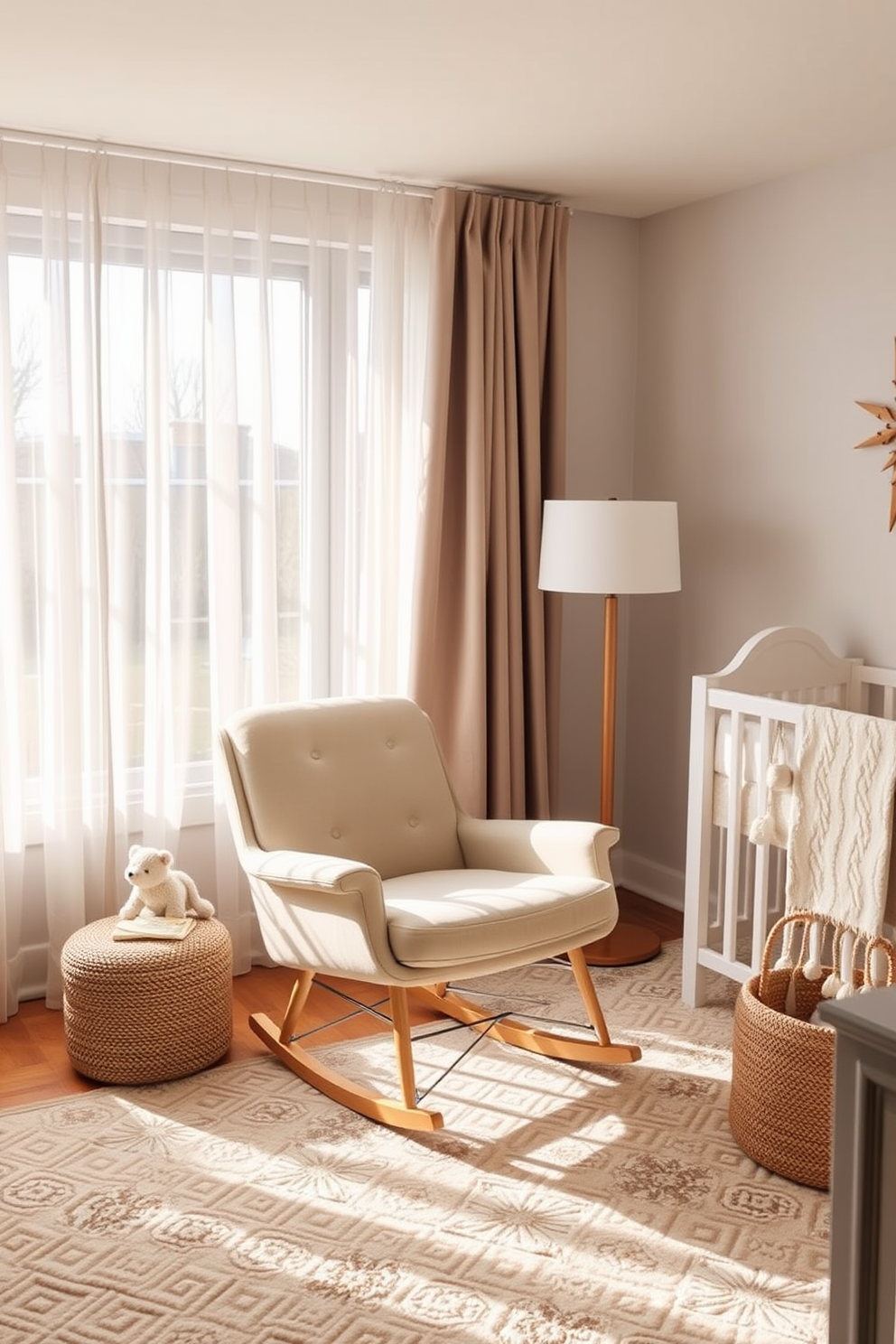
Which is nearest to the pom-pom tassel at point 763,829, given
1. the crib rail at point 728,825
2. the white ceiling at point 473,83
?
the crib rail at point 728,825

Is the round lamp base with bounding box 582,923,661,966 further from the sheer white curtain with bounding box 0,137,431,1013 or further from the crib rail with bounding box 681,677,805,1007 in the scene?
the sheer white curtain with bounding box 0,137,431,1013

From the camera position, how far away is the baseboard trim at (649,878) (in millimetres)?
4309

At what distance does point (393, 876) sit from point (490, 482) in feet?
4.43

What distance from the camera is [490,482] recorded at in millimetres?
3910

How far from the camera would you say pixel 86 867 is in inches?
140

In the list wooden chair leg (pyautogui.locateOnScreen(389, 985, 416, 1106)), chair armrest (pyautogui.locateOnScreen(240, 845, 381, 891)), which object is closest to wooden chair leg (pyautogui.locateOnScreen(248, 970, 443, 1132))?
wooden chair leg (pyautogui.locateOnScreen(389, 985, 416, 1106))

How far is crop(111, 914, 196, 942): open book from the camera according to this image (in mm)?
3041

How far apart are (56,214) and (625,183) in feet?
5.45

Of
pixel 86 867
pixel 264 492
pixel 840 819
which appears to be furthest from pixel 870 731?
pixel 86 867

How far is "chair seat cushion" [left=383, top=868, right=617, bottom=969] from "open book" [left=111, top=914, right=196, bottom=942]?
1.70 feet

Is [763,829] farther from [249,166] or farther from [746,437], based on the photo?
[249,166]

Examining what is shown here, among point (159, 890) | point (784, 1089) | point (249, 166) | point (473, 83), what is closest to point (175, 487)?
point (249, 166)

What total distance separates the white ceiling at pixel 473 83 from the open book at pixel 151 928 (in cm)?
199

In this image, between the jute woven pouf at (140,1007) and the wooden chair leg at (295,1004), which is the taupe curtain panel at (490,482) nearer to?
the wooden chair leg at (295,1004)
